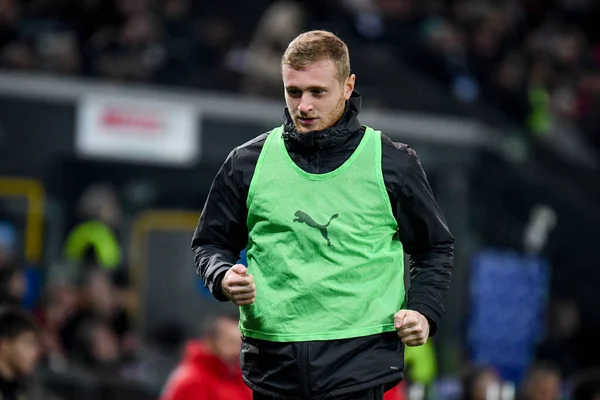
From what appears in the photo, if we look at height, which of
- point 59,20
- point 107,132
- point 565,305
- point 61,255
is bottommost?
point 565,305

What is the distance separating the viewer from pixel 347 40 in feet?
48.8

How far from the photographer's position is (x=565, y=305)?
1479cm

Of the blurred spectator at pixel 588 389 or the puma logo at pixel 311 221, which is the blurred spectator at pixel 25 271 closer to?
the blurred spectator at pixel 588 389

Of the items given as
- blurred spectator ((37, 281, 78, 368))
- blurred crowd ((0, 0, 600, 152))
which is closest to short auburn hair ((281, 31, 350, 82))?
blurred spectator ((37, 281, 78, 368))

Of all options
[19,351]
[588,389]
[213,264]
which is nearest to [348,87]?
[213,264]

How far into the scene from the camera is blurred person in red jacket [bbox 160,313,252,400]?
7.59 m

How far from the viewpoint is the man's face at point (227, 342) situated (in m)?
7.63

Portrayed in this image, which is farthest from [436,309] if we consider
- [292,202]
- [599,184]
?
[599,184]

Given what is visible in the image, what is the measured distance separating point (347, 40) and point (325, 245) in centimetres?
1099

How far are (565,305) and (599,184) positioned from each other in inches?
90.0

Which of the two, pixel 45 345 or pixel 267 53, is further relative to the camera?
pixel 267 53

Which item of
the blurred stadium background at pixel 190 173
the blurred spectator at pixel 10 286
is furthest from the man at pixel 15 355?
the blurred stadium background at pixel 190 173

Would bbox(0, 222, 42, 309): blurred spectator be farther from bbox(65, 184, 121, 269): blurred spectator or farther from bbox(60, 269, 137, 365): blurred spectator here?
bbox(60, 269, 137, 365): blurred spectator

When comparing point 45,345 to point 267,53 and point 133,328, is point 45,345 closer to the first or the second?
point 133,328
